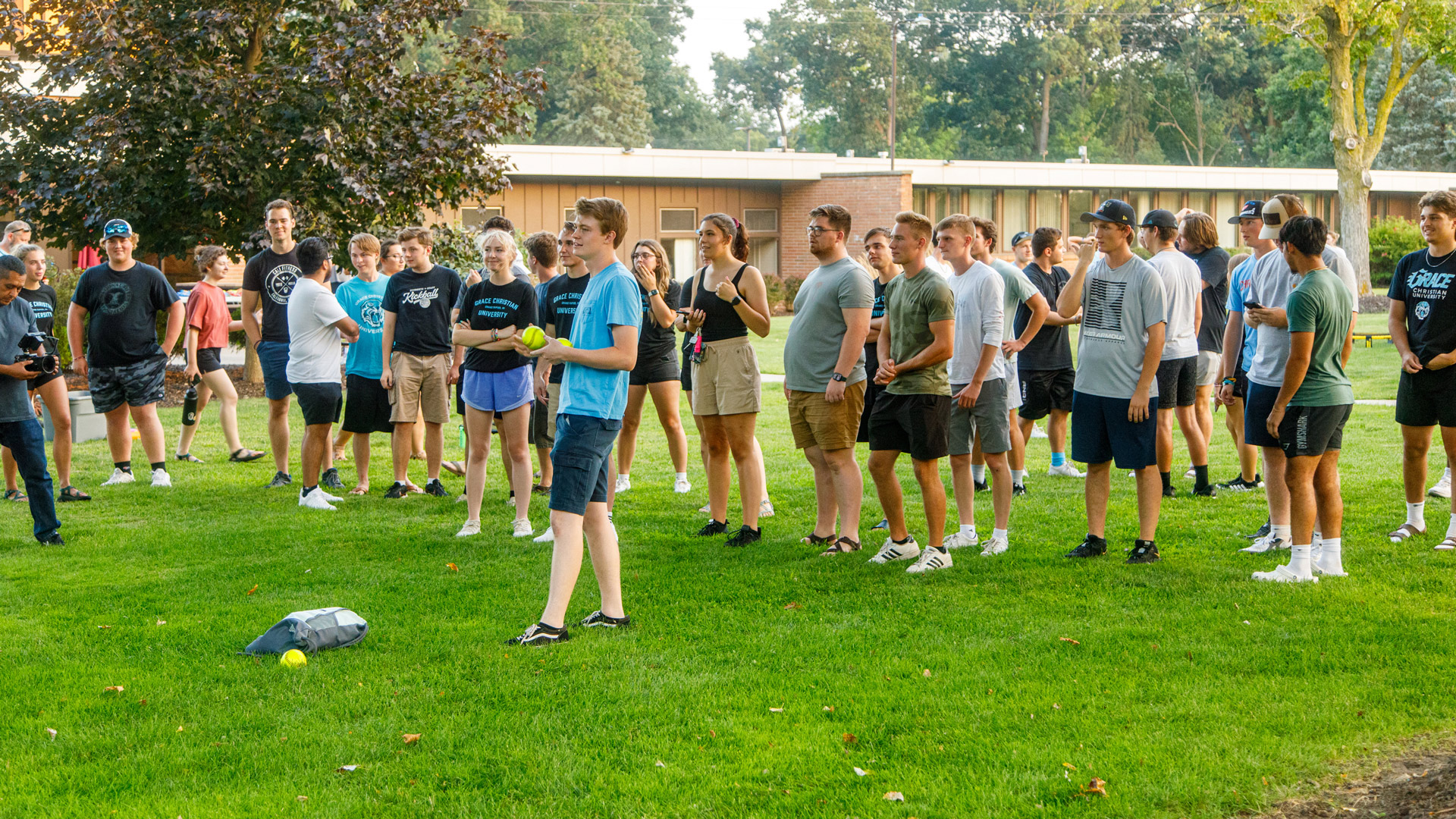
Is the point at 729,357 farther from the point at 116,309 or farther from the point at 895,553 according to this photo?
the point at 116,309

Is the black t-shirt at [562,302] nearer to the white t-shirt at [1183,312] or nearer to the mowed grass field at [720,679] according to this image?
the mowed grass field at [720,679]

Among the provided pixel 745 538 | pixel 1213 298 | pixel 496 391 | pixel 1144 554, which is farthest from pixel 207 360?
pixel 1213 298

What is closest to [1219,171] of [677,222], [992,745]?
[677,222]

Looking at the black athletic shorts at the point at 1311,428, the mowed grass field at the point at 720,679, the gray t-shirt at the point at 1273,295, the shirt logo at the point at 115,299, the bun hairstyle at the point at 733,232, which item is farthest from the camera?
the shirt logo at the point at 115,299

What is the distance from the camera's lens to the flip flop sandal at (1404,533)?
7.11 meters

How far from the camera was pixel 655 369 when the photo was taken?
8484 mm

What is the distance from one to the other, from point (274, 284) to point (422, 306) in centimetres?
164

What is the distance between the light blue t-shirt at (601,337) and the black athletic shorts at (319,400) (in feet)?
13.1

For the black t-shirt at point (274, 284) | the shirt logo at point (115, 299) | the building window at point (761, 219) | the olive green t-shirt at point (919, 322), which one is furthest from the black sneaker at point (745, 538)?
the building window at point (761, 219)

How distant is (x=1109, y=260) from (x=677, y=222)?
3074 cm

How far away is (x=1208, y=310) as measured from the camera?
906 cm

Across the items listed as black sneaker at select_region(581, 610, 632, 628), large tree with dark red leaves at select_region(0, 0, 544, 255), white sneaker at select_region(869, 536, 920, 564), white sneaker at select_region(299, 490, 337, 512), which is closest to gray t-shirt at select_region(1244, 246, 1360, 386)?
white sneaker at select_region(869, 536, 920, 564)

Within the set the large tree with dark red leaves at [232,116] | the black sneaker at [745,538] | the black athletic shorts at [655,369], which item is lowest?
the black sneaker at [745,538]

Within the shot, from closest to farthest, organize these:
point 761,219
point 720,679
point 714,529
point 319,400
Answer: point 720,679, point 714,529, point 319,400, point 761,219
